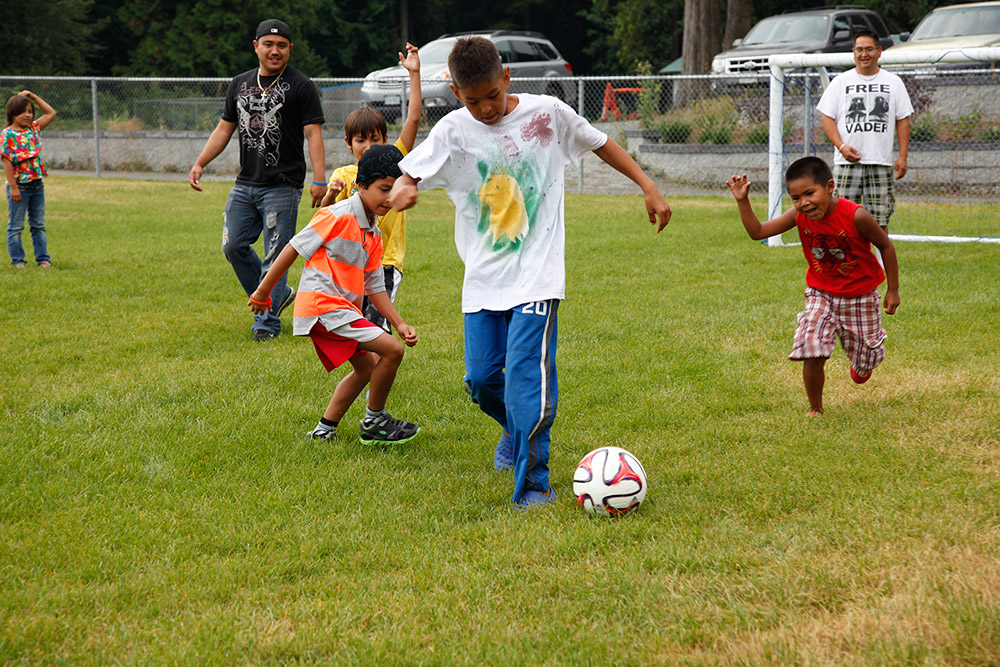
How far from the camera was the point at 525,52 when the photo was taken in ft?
76.1

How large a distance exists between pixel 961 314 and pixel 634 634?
5258mm

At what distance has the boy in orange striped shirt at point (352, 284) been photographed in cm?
447

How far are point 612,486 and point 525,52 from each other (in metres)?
20.8

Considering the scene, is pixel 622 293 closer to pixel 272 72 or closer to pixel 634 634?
pixel 272 72

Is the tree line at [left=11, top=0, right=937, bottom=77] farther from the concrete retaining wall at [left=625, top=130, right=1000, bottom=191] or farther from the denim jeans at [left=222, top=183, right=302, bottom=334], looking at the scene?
the denim jeans at [left=222, top=183, right=302, bottom=334]

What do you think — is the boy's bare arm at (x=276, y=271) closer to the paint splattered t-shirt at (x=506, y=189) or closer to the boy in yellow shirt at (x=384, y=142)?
the boy in yellow shirt at (x=384, y=142)

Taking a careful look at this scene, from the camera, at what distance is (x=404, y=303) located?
8055mm

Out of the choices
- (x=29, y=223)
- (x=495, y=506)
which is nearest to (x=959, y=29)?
(x=29, y=223)

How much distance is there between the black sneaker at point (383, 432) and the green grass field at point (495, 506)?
7 cm

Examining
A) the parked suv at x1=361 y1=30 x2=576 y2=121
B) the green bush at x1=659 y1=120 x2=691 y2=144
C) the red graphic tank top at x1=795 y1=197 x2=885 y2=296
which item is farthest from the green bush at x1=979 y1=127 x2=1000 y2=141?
the red graphic tank top at x1=795 y1=197 x2=885 y2=296

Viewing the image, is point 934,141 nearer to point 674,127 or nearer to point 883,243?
point 674,127

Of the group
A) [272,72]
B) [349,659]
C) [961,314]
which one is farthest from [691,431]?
[272,72]

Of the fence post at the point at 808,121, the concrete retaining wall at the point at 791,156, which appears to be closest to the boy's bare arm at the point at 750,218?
the fence post at the point at 808,121

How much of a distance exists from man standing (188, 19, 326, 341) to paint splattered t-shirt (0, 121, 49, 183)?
12.7ft
